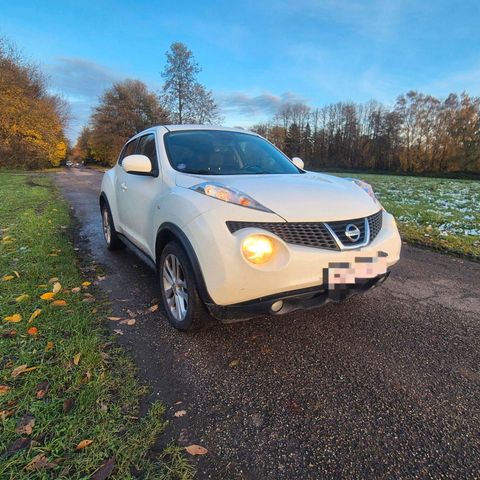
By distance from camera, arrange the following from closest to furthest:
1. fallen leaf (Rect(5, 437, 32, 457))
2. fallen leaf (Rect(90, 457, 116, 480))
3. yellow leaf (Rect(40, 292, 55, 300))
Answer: fallen leaf (Rect(90, 457, 116, 480)) → fallen leaf (Rect(5, 437, 32, 457)) → yellow leaf (Rect(40, 292, 55, 300))

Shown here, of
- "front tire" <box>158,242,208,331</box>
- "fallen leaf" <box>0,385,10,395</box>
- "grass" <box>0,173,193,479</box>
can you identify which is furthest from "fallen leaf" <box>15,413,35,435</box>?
"front tire" <box>158,242,208,331</box>

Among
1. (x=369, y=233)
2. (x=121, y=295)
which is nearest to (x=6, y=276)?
(x=121, y=295)

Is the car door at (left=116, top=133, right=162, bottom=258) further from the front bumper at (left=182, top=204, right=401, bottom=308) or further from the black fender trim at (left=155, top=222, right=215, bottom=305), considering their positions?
the front bumper at (left=182, top=204, right=401, bottom=308)

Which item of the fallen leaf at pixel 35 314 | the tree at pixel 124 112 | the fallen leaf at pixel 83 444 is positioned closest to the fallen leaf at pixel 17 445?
the fallen leaf at pixel 83 444

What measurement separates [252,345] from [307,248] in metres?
0.93

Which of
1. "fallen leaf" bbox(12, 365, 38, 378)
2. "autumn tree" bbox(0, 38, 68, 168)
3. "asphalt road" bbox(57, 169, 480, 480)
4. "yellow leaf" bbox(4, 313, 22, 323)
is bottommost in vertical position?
"asphalt road" bbox(57, 169, 480, 480)

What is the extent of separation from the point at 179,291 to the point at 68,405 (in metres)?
1.10

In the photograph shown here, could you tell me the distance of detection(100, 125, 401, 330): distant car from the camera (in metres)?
2.18

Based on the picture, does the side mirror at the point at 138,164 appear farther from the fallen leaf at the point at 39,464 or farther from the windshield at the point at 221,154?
the fallen leaf at the point at 39,464

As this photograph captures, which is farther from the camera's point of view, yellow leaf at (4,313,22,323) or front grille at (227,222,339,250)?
yellow leaf at (4,313,22,323)

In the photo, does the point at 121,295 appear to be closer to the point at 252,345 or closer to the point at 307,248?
the point at 252,345

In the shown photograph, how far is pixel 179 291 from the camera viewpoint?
9.01 feet

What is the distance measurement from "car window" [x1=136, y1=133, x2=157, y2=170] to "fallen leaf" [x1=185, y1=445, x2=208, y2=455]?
7.89ft

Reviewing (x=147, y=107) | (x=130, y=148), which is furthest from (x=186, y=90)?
(x=130, y=148)
